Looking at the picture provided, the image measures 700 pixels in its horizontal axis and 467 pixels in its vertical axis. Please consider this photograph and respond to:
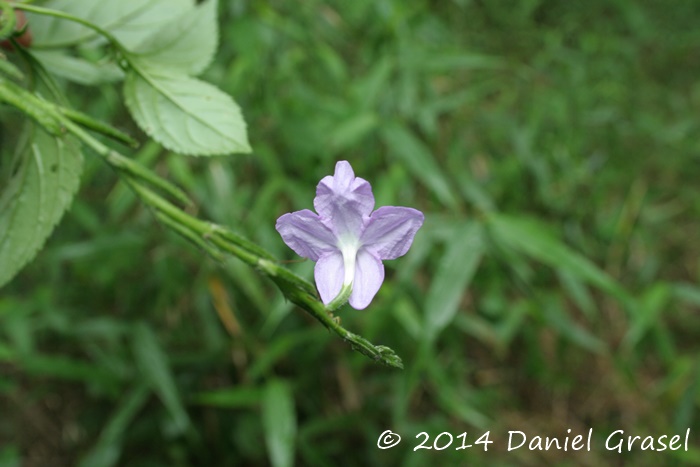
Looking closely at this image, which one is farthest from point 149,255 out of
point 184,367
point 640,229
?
point 640,229

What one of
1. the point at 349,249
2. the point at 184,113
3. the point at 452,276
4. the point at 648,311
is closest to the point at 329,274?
the point at 349,249

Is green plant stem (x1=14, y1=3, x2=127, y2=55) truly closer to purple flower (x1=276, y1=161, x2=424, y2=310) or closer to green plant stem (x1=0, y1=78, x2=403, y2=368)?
green plant stem (x1=0, y1=78, x2=403, y2=368)

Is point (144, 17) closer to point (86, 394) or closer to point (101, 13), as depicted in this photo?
point (101, 13)

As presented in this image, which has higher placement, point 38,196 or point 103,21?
point 103,21

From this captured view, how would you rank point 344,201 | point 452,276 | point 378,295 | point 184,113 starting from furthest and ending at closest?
point 378,295, point 452,276, point 184,113, point 344,201

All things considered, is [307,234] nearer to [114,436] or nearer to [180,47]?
[180,47]

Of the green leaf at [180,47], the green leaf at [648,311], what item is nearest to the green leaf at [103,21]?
the green leaf at [180,47]

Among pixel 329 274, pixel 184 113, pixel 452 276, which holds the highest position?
pixel 452 276
